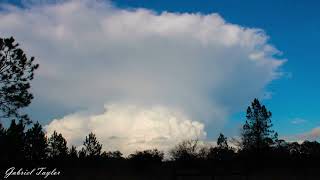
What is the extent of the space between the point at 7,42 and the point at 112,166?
1509cm

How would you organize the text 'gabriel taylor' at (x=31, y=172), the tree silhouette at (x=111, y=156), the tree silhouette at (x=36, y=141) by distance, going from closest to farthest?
the text 'gabriel taylor' at (x=31, y=172)
the tree silhouette at (x=111, y=156)
the tree silhouette at (x=36, y=141)

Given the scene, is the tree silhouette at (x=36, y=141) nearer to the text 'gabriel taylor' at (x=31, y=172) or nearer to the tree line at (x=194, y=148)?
the tree line at (x=194, y=148)

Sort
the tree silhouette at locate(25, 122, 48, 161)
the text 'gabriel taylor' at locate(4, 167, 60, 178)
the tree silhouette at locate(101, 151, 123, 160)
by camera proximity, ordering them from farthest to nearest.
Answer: the tree silhouette at locate(25, 122, 48, 161) → the tree silhouette at locate(101, 151, 123, 160) → the text 'gabriel taylor' at locate(4, 167, 60, 178)

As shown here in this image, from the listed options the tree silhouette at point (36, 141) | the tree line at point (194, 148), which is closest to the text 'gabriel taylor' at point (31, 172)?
the tree line at point (194, 148)

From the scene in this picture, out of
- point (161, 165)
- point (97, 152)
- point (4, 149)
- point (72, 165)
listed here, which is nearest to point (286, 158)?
point (161, 165)

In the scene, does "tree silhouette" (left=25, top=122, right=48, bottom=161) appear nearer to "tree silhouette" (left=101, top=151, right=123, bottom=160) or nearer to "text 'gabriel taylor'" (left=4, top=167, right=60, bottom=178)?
"tree silhouette" (left=101, top=151, right=123, bottom=160)

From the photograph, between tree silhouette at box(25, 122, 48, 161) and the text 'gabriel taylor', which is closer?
the text 'gabriel taylor'

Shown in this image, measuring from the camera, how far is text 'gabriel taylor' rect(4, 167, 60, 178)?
1471 inches

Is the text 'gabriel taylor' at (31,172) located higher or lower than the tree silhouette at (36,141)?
lower

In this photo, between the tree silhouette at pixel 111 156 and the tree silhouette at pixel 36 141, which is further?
the tree silhouette at pixel 36 141

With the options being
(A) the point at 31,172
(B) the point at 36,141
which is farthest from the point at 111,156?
(A) the point at 31,172

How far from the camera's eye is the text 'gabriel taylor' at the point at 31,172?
37.4 m

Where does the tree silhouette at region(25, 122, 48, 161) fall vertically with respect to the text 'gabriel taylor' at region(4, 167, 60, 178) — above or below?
above

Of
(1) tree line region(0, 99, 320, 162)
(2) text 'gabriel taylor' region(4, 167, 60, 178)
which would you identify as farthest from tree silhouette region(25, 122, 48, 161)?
(2) text 'gabriel taylor' region(4, 167, 60, 178)
